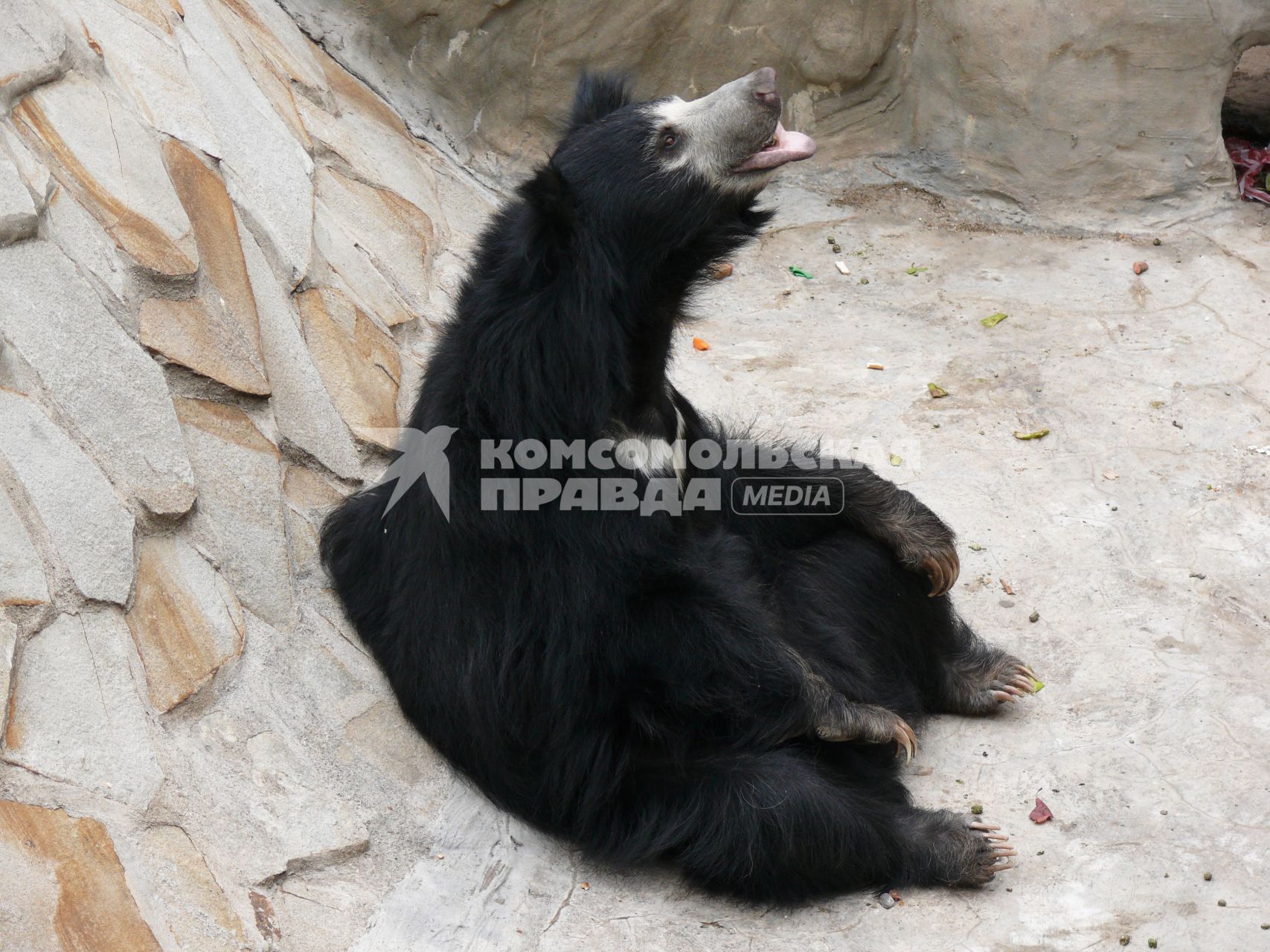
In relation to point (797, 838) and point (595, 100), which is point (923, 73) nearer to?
point (595, 100)

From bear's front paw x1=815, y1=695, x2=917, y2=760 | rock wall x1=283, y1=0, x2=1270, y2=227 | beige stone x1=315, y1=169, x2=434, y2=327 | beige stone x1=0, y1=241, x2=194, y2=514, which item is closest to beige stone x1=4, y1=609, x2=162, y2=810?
beige stone x1=0, y1=241, x2=194, y2=514

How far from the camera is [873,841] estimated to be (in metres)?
2.69

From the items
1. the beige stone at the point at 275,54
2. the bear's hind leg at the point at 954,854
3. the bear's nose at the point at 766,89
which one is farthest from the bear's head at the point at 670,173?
the beige stone at the point at 275,54

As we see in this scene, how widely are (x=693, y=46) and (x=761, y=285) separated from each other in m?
1.18

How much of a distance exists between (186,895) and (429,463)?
96cm

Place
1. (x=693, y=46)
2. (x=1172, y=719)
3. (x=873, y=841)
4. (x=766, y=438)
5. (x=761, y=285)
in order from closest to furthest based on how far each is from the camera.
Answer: (x=873, y=841)
(x=1172, y=719)
(x=766, y=438)
(x=761, y=285)
(x=693, y=46)

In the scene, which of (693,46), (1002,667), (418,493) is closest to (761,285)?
(693,46)

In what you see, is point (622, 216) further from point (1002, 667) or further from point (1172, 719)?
point (1172, 719)

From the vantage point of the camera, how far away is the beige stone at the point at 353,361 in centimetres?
362

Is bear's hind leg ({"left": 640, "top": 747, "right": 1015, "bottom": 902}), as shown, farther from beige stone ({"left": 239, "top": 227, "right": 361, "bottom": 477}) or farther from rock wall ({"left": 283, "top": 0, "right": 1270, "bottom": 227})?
rock wall ({"left": 283, "top": 0, "right": 1270, "bottom": 227})

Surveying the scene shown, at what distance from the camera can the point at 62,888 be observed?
2078 millimetres

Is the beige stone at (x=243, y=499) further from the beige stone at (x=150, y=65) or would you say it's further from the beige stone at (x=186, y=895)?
the beige stone at (x=150, y=65)

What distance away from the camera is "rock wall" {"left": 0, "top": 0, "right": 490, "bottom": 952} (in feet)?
7.38

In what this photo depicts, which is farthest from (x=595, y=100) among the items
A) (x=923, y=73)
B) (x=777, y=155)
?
(x=923, y=73)
